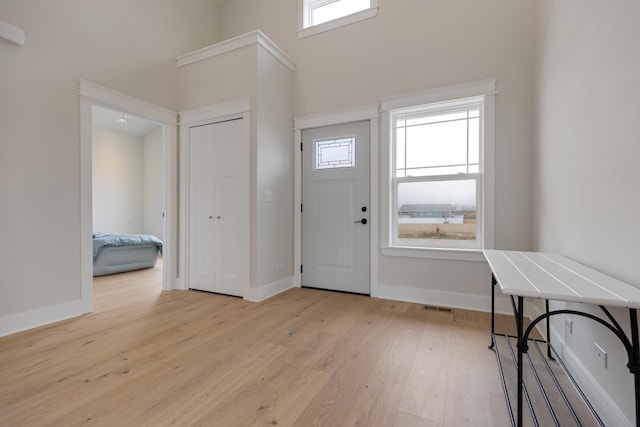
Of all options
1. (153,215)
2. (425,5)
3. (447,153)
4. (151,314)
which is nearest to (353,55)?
(425,5)

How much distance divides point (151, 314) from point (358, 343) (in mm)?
1973

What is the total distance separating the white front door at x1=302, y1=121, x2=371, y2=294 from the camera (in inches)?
132

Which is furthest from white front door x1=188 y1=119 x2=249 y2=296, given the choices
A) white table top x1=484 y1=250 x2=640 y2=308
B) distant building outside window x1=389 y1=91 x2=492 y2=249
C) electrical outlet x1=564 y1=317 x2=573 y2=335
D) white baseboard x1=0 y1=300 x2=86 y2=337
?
electrical outlet x1=564 y1=317 x2=573 y2=335

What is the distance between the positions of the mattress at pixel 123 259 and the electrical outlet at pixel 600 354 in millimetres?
5390

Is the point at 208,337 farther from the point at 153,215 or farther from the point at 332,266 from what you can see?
the point at 153,215

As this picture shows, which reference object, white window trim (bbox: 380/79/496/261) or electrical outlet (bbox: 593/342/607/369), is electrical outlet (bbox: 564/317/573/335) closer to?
electrical outlet (bbox: 593/342/607/369)

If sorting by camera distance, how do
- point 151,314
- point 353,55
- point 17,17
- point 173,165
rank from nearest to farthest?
1. point 17,17
2. point 151,314
3. point 353,55
4. point 173,165

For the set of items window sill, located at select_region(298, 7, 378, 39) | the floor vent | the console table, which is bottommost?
the floor vent

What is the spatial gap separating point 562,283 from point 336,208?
245 cm

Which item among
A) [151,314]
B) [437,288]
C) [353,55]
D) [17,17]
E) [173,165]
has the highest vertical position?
[353,55]

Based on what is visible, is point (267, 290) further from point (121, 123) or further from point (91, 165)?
point (121, 123)

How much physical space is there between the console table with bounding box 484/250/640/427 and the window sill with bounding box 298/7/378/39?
3100mm

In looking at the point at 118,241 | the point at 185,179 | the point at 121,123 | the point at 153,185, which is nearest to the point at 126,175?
the point at 153,185

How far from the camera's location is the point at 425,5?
9.97ft
